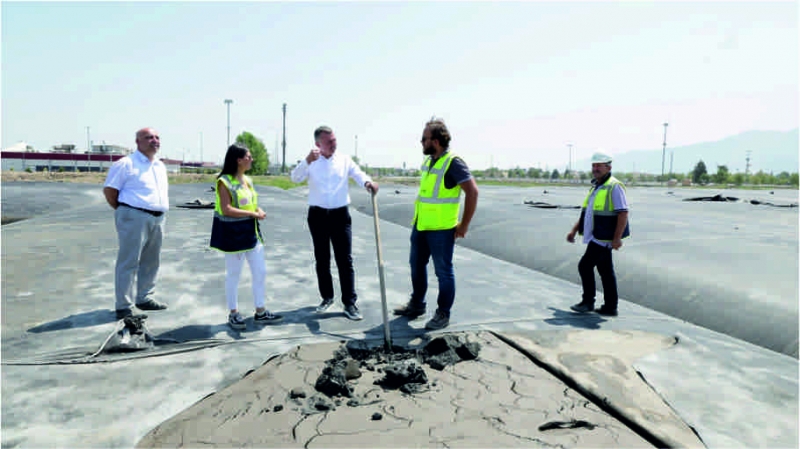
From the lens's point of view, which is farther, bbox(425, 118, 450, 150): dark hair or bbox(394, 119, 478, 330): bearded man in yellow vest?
bbox(425, 118, 450, 150): dark hair

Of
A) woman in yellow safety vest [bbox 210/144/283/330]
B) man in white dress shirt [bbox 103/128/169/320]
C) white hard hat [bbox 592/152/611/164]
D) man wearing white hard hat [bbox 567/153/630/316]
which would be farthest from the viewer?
white hard hat [bbox 592/152/611/164]

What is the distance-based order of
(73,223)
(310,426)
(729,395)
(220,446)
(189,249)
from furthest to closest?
1. (73,223)
2. (189,249)
3. (729,395)
4. (310,426)
5. (220,446)

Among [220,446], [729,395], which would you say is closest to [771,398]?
[729,395]

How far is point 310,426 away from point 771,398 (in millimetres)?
2807

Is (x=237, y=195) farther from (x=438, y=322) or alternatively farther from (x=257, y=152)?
(x=257, y=152)

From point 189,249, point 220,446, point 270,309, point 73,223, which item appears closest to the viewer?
point 220,446

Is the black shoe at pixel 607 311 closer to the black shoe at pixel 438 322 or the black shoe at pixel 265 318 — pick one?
the black shoe at pixel 438 322

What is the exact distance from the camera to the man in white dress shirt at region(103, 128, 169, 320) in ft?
13.2

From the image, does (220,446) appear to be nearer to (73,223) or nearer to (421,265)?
(421,265)

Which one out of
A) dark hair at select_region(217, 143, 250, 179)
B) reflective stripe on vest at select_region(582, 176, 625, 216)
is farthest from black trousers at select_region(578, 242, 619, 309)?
dark hair at select_region(217, 143, 250, 179)

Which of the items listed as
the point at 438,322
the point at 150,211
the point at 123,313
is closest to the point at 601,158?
the point at 438,322

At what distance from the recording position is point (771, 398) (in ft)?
9.24

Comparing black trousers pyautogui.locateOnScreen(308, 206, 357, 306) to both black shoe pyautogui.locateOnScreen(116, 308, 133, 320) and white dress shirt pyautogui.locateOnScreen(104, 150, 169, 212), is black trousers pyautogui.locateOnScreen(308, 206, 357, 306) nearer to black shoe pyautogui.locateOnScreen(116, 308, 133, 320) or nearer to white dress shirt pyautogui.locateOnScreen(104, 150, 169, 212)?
white dress shirt pyautogui.locateOnScreen(104, 150, 169, 212)

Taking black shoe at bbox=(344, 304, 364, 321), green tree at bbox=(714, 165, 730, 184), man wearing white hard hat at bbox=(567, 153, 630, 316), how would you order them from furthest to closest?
1. green tree at bbox=(714, 165, 730, 184)
2. man wearing white hard hat at bbox=(567, 153, 630, 316)
3. black shoe at bbox=(344, 304, 364, 321)
